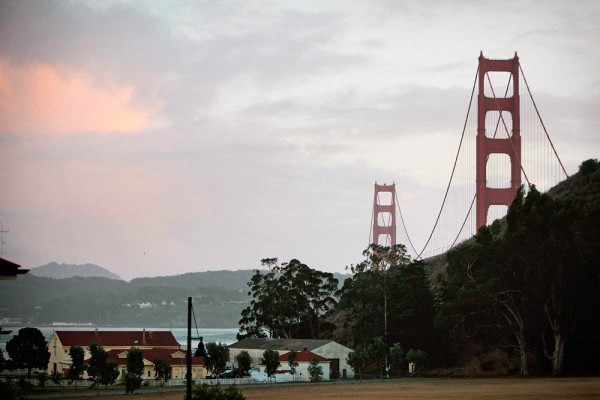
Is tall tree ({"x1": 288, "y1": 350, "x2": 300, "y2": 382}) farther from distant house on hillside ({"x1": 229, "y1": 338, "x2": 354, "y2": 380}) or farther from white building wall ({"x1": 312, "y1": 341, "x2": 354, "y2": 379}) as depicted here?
white building wall ({"x1": 312, "y1": 341, "x2": 354, "y2": 379})

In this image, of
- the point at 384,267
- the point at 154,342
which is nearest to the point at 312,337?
the point at 384,267

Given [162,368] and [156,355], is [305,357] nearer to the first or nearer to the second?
[162,368]

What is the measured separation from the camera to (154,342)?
117 meters

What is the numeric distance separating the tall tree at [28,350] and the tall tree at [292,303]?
1280 inches

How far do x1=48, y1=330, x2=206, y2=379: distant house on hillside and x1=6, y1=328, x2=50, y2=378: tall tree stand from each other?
1447mm

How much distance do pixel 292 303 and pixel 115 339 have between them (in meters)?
31.2

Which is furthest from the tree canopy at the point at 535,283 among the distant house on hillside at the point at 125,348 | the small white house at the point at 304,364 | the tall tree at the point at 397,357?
the distant house on hillside at the point at 125,348

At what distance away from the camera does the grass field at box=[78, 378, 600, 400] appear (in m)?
65.4

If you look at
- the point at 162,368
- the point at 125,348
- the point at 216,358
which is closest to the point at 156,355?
the point at 125,348

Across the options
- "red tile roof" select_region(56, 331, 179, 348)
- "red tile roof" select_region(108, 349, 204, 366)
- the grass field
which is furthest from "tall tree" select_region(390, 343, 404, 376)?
"red tile roof" select_region(56, 331, 179, 348)

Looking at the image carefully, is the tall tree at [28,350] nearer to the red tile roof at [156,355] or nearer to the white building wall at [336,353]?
the red tile roof at [156,355]

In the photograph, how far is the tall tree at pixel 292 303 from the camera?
139 m

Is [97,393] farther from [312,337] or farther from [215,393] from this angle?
[312,337]

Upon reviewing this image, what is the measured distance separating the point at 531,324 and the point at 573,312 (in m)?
4.30
